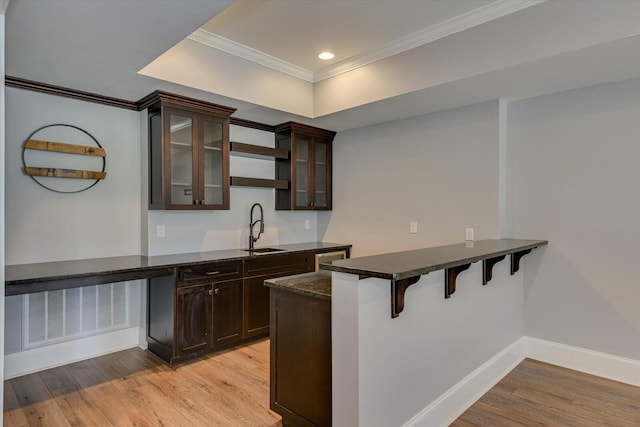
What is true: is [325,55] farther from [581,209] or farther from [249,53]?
[581,209]

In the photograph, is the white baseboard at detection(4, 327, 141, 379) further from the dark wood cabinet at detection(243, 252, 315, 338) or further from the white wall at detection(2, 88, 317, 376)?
the dark wood cabinet at detection(243, 252, 315, 338)

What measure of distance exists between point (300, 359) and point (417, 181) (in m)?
2.45

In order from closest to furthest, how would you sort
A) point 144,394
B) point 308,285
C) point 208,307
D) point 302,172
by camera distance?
point 308,285 → point 144,394 → point 208,307 → point 302,172

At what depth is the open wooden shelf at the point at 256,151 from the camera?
3.90m

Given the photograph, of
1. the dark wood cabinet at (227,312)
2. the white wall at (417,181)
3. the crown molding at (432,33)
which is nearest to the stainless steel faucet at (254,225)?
the dark wood cabinet at (227,312)

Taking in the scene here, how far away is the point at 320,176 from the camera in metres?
4.77

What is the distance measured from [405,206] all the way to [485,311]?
1.50m

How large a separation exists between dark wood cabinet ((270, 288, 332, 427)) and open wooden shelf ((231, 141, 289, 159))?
2048 millimetres

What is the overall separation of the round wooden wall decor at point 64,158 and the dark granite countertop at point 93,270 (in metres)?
0.68

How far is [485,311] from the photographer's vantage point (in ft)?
9.41

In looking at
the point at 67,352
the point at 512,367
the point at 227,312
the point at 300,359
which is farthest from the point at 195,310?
the point at 512,367

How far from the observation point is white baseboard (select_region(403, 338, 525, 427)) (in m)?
2.20

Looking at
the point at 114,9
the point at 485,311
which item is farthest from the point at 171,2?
the point at 485,311

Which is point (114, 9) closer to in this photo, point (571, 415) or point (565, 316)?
point (571, 415)
